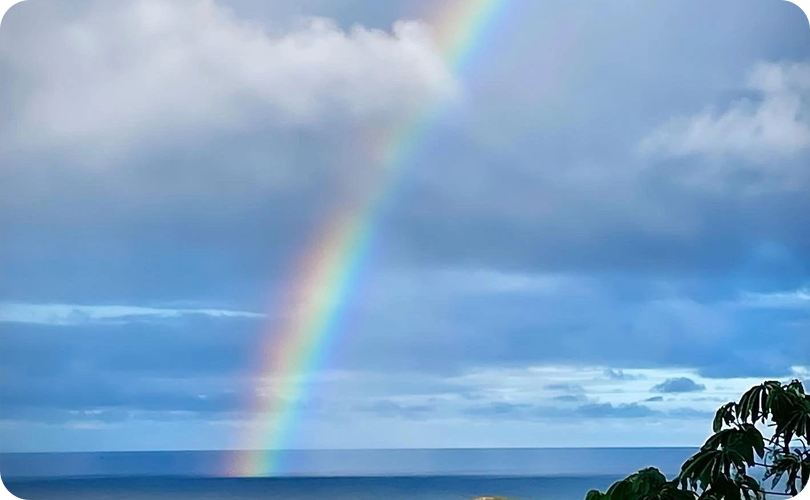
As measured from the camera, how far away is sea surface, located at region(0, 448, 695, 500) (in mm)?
21953

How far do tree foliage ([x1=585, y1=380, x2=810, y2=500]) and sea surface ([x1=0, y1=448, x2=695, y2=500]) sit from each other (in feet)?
57.4

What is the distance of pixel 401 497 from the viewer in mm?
21797

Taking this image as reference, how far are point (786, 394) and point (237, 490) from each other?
912 inches

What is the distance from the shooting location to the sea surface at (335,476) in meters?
22.0

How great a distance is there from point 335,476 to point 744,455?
85.3ft

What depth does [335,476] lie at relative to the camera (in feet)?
87.1

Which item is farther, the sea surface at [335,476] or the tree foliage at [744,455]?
the sea surface at [335,476]

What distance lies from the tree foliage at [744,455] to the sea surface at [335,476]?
57.4ft

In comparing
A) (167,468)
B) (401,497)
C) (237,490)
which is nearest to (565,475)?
(401,497)

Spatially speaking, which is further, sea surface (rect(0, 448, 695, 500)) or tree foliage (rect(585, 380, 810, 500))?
sea surface (rect(0, 448, 695, 500))

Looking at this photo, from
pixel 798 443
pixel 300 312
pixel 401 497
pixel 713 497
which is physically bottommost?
pixel 713 497

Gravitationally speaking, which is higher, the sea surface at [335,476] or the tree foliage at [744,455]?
the sea surface at [335,476]

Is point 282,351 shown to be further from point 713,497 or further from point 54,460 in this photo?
point 54,460

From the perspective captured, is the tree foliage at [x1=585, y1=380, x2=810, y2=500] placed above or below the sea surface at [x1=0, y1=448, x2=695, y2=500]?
below
